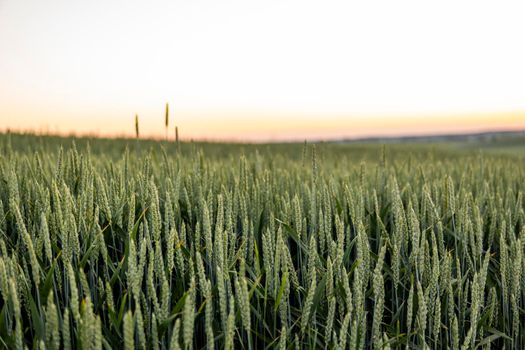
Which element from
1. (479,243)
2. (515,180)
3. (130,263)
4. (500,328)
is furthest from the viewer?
(515,180)

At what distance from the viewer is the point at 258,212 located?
1852 millimetres

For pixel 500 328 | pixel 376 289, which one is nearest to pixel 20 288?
pixel 376 289

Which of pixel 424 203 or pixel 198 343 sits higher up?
pixel 424 203

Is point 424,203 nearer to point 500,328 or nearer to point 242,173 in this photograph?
point 500,328

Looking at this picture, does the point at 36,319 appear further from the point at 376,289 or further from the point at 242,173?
the point at 242,173

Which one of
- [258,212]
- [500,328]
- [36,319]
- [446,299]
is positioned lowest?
[500,328]

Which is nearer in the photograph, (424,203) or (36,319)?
(36,319)

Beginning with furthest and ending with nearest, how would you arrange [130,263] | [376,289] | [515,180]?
[515,180] < [376,289] < [130,263]

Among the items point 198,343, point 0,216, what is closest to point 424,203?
point 198,343

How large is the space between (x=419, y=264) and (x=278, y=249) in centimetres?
42

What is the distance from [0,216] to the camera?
1748mm

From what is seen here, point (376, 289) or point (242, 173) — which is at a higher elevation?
point (242, 173)

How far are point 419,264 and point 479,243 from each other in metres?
0.29

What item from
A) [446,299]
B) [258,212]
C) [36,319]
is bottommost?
[446,299]
